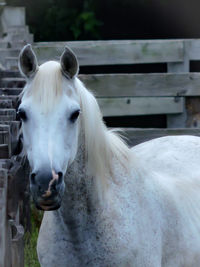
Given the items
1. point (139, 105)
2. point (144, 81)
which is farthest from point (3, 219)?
point (139, 105)

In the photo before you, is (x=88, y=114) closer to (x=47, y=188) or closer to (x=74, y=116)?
(x=74, y=116)

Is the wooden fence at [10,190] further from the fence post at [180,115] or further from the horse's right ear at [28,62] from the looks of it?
the fence post at [180,115]

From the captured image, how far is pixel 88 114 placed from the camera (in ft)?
11.7

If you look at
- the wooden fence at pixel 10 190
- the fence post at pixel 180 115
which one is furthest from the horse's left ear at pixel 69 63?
the fence post at pixel 180 115

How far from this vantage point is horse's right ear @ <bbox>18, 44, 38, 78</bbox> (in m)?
3.51

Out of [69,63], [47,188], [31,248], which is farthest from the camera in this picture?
[31,248]

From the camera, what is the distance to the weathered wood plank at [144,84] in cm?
758

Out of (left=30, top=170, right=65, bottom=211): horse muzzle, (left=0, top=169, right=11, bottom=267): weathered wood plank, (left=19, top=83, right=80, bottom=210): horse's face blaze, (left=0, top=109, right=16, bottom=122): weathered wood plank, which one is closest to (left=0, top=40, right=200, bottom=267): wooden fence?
(left=0, top=109, right=16, bottom=122): weathered wood plank

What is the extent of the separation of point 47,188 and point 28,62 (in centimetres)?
73

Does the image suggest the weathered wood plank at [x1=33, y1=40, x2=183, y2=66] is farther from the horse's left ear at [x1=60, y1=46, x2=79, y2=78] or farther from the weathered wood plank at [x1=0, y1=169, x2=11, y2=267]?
the horse's left ear at [x1=60, y1=46, x2=79, y2=78]

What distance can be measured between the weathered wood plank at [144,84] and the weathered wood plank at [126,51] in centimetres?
69

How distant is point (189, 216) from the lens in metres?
4.25

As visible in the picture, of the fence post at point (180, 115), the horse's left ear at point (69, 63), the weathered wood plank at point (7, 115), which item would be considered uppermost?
the horse's left ear at point (69, 63)

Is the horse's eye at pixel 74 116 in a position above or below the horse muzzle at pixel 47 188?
above
